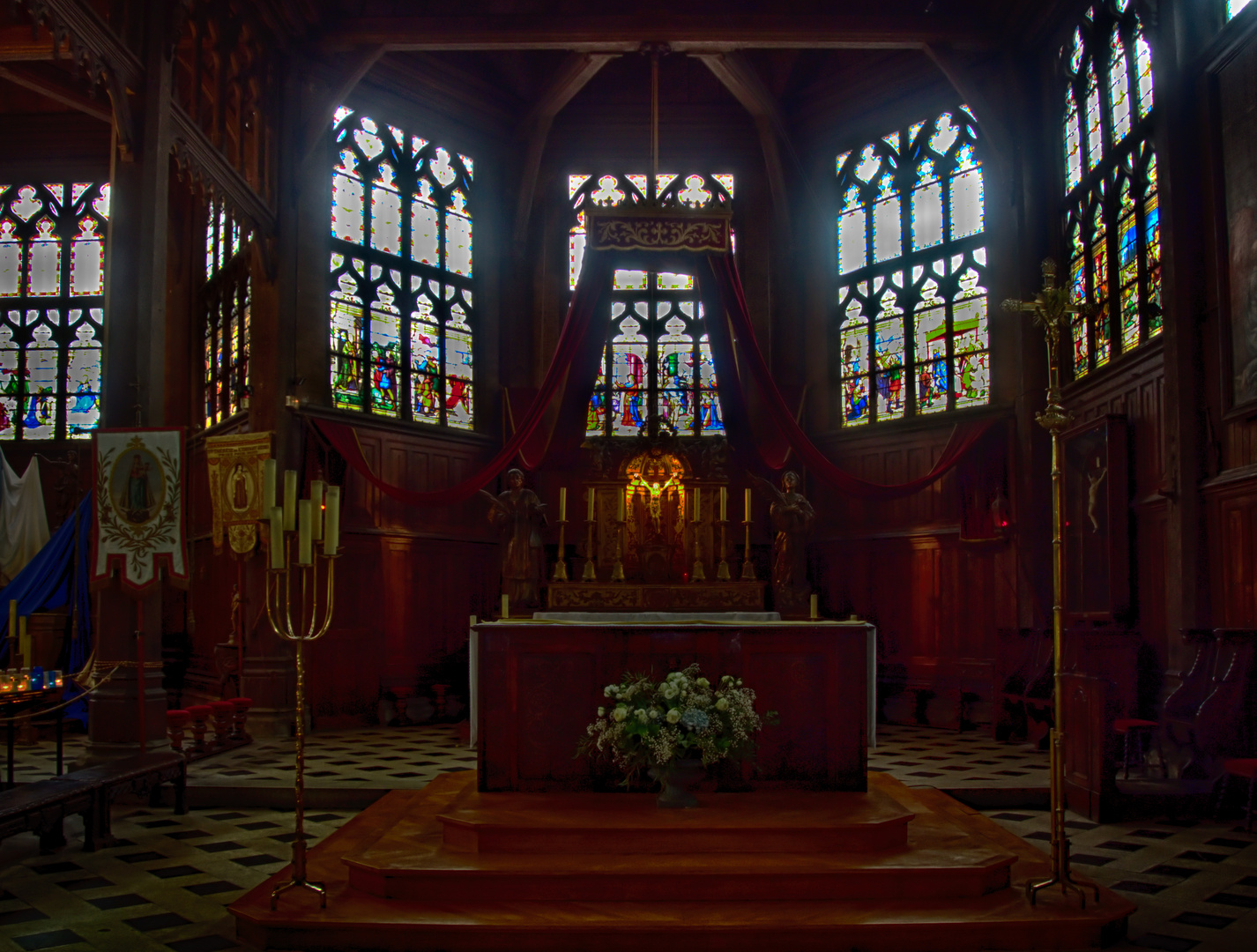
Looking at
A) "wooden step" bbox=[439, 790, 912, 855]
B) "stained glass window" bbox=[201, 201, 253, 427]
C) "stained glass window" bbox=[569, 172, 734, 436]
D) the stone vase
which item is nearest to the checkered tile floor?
"wooden step" bbox=[439, 790, 912, 855]

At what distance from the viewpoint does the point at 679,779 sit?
634 cm

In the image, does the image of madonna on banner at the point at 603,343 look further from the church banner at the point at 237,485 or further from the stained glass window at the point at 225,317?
the stained glass window at the point at 225,317

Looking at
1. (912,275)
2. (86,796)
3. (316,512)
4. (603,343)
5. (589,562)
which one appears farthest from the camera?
(912,275)

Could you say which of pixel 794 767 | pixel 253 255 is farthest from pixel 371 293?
pixel 794 767

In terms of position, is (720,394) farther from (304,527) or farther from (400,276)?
(304,527)

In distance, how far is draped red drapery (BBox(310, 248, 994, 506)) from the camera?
10.6 m

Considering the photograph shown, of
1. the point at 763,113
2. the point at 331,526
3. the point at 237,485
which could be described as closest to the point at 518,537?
the point at 237,485

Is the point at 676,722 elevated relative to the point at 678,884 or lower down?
elevated

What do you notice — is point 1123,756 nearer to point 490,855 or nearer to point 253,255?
point 490,855

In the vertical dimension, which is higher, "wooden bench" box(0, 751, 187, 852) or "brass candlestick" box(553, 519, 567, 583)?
"brass candlestick" box(553, 519, 567, 583)

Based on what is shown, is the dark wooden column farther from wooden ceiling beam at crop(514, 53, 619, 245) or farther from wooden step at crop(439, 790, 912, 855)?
wooden ceiling beam at crop(514, 53, 619, 245)

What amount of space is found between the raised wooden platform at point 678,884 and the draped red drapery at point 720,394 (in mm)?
4681

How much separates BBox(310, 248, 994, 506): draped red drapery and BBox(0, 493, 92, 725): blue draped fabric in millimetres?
3374

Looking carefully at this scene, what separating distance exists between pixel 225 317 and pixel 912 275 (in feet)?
31.1
